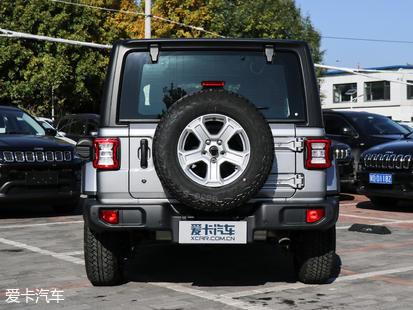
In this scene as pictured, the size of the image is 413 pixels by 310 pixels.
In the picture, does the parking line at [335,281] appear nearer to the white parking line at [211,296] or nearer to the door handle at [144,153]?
the white parking line at [211,296]

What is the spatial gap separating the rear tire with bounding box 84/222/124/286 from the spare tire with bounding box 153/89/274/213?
896mm

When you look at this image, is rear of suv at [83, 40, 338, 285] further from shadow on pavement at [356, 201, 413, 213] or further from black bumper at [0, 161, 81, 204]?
shadow on pavement at [356, 201, 413, 213]

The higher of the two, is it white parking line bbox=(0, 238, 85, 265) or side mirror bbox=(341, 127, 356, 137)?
side mirror bbox=(341, 127, 356, 137)

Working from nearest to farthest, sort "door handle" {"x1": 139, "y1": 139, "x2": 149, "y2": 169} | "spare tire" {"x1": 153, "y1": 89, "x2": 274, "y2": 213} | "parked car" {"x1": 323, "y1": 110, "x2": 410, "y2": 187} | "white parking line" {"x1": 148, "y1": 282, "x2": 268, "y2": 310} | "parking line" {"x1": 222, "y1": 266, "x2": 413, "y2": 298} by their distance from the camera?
1. "spare tire" {"x1": 153, "y1": 89, "x2": 274, "y2": 213}
2. "white parking line" {"x1": 148, "y1": 282, "x2": 268, "y2": 310}
3. "door handle" {"x1": 139, "y1": 139, "x2": 149, "y2": 169}
4. "parking line" {"x1": 222, "y1": 266, "x2": 413, "y2": 298}
5. "parked car" {"x1": 323, "y1": 110, "x2": 410, "y2": 187}

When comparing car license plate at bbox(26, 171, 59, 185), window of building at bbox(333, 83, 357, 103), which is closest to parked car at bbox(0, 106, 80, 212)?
car license plate at bbox(26, 171, 59, 185)

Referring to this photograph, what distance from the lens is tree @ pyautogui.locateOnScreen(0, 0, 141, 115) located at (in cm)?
3353

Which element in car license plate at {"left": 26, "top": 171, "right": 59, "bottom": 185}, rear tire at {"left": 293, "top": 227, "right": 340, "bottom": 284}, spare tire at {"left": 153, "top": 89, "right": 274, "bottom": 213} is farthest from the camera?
car license plate at {"left": 26, "top": 171, "right": 59, "bottom": 185}

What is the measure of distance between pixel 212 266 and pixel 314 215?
1.68 meters

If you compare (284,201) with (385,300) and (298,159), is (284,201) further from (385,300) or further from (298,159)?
(385,300)

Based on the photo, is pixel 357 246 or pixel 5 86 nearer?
pixel 357 246

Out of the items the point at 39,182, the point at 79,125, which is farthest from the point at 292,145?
the point at 79,125

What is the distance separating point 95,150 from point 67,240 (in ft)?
10.6

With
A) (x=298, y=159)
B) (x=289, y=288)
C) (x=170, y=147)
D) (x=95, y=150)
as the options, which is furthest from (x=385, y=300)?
(x=95, y=150)

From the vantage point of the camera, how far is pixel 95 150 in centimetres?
519
